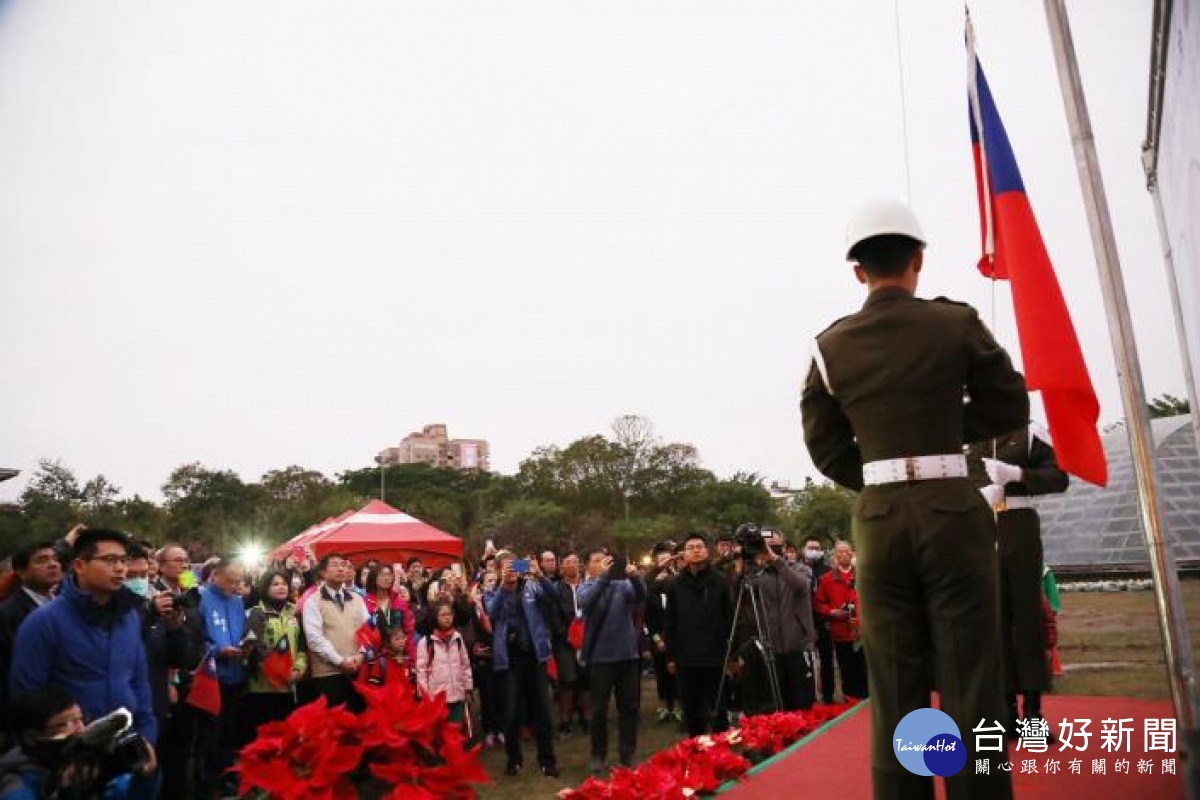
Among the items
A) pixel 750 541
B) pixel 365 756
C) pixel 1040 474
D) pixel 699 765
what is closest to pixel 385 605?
pixel 750 541

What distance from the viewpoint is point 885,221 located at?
8.40 ft

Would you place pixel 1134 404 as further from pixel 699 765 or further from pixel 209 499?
pixel 209 499

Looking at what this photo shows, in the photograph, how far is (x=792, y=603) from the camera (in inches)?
285

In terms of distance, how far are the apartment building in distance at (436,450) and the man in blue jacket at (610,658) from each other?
111 metres

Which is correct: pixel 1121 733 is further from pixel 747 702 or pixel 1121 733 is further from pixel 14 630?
pixel 14 630

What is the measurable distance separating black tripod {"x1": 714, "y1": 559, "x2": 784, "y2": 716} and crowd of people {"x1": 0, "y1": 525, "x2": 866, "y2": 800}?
2 cm

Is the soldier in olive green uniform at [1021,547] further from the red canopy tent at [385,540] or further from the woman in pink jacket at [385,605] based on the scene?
the red canopy tent at [385,540]

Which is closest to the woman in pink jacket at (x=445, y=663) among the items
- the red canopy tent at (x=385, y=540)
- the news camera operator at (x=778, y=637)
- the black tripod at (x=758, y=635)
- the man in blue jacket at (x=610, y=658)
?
the man in blue jacket at (x=610, y=658)

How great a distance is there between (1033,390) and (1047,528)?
1067 inches

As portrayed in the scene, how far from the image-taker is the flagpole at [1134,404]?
307 centimetres

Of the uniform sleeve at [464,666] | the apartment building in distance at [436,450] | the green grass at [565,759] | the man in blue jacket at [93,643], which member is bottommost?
the green grass at [565,759]

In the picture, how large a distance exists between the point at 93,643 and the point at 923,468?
3737 millimetres

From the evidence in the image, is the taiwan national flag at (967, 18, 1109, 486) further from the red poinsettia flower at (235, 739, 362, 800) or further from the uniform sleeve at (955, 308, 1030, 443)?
the red poinsettia flower at (235, 739, 362, 800)

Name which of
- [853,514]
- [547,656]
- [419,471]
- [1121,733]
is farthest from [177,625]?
[419,471]
